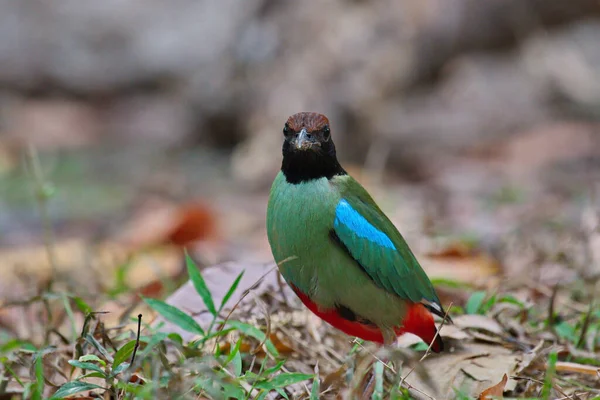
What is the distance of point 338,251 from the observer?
10.8 feet

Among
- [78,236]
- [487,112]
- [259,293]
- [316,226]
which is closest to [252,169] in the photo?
[78,236]

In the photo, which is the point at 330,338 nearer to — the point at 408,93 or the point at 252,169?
the point at 252,169

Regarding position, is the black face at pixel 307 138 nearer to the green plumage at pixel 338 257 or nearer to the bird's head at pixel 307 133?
the bird's head at pixel 307 133

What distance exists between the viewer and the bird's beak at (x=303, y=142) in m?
3.41

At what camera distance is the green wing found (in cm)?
328

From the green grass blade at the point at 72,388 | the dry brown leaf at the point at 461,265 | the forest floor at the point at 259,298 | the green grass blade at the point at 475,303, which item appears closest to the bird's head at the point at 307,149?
the forest floor at the point at 259,298

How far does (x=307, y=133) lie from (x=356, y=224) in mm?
421

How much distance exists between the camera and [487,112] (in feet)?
49.5

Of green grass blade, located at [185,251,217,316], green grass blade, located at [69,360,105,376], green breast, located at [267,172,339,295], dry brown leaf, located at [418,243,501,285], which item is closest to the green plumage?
green breast, located at [267,172,339,295]

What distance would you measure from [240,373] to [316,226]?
595mm

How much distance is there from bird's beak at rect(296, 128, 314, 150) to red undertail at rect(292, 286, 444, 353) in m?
0.54

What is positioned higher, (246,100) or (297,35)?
(297,35)

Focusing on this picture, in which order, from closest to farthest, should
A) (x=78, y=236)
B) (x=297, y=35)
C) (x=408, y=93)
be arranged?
(x=78, y=236) → (x=297, y=35) → (x=408, y=93)

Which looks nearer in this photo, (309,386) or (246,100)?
(309,386)
